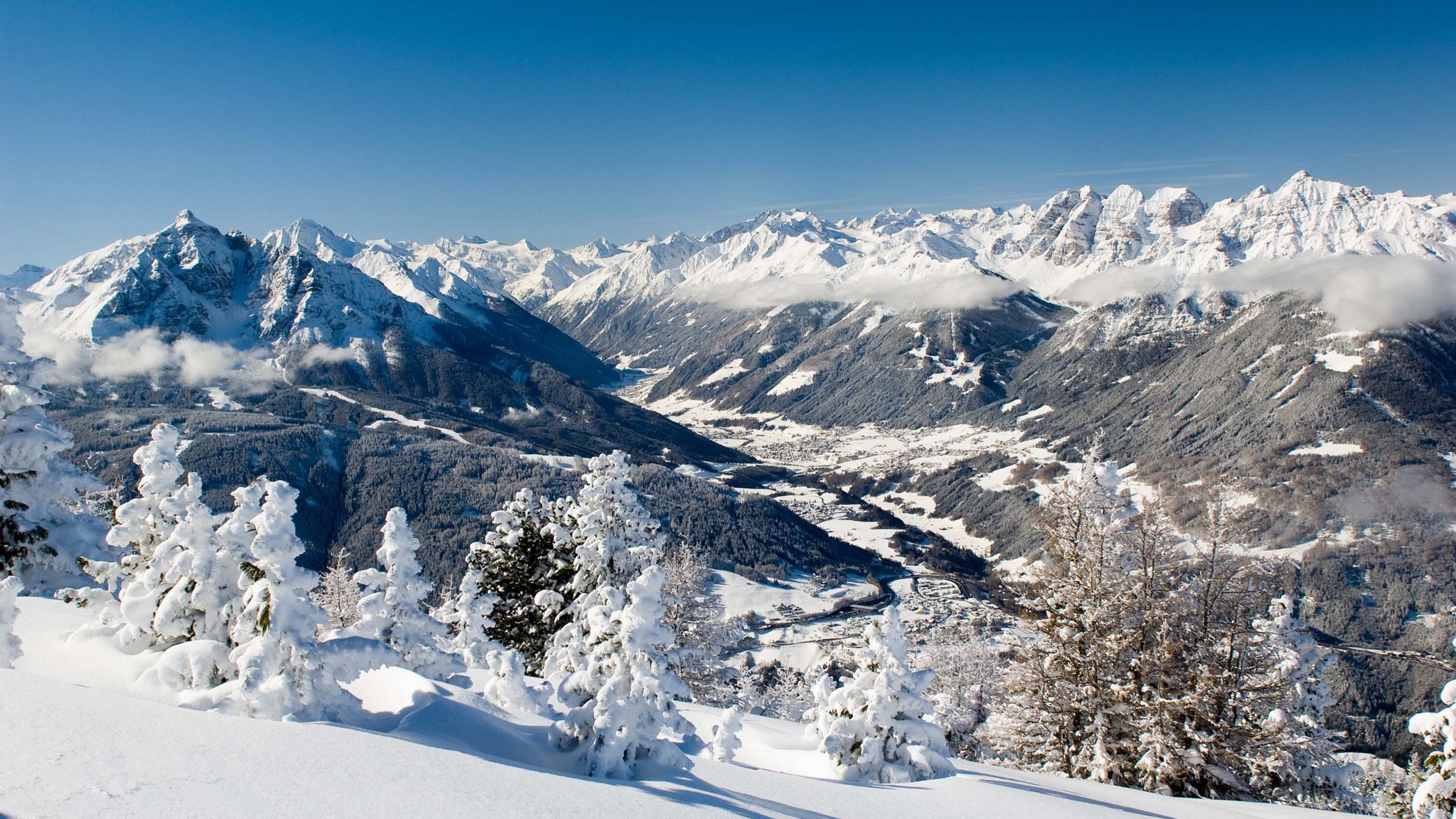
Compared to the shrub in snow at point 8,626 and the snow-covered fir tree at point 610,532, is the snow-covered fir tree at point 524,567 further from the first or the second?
the shrub in snow at point 8,626

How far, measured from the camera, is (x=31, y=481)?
16.1 metres

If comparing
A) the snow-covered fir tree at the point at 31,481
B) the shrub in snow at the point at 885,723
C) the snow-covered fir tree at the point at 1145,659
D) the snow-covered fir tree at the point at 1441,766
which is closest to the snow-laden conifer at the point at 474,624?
the snow-covered fir tree at the point at 31,481

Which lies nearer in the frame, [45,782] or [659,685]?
[45,782]

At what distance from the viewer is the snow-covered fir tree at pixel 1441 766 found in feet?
50.6

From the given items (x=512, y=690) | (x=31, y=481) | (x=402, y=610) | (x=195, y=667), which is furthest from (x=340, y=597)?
(x=195, y=667)

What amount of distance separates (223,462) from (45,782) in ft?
585

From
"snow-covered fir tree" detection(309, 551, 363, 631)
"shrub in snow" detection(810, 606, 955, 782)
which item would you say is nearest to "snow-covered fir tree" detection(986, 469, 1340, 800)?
"shrub in snow" detection(810, 606, 955, 782)

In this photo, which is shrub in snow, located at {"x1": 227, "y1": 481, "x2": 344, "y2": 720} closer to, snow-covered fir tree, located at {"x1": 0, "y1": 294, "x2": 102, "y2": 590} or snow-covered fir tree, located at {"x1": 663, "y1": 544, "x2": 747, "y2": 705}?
snow-covered fir tree, located at {"x1": 0, "y1": 294, "x2": 102, "y2": 590}

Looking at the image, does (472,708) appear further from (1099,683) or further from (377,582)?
(1099,683)

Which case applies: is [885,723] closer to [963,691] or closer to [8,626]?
[8,626]

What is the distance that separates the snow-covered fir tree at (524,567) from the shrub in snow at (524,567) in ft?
0.09

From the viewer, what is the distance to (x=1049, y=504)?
2181 centimetres

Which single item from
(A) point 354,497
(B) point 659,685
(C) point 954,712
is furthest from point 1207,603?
(A) point 354,497

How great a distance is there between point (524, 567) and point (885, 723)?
61.1 feet
